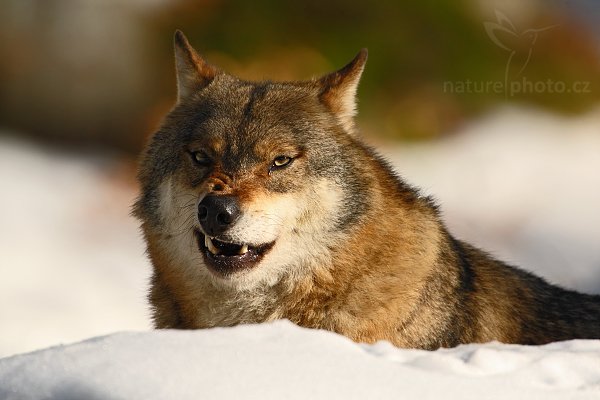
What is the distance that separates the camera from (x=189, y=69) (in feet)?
17.7

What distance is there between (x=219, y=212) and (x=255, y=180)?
0.31m

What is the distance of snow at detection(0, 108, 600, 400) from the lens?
119 inches

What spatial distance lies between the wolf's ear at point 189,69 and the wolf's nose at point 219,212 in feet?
3.99

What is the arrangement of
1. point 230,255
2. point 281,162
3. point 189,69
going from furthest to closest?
point 189,69, point 281,162, point 230,255

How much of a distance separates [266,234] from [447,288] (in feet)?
3.32

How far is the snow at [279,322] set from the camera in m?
3.03

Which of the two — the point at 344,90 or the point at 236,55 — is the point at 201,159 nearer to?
the point at 344,90

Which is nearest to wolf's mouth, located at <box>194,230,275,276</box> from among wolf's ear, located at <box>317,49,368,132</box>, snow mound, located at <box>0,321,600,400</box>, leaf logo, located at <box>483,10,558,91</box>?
wolf's ear, located at <box>317,49,368,132</box>

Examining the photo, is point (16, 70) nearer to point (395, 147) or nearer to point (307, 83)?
point (395, 147)

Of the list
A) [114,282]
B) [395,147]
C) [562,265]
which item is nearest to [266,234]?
[114,282]

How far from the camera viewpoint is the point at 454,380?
3186 mm

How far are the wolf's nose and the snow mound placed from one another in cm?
101

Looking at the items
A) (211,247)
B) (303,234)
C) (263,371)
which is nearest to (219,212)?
(211,247)

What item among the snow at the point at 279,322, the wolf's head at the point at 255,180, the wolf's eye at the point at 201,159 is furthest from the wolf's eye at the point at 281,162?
the snow at the point at 279,322
